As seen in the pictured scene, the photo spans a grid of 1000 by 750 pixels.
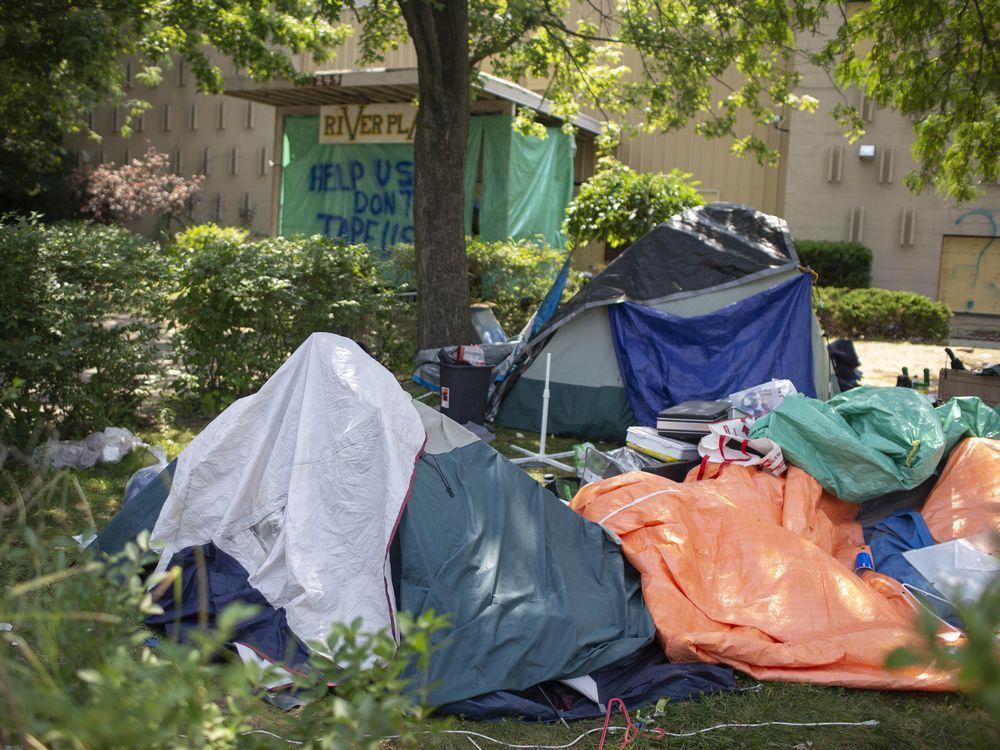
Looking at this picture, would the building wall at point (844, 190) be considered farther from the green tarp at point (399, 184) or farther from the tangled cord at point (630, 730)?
the tangled cord at point (630, 730)

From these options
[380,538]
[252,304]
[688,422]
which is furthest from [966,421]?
[252,304]

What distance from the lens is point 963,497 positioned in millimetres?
4918

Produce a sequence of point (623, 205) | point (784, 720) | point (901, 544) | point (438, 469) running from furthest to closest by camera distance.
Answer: point (623, 205) < point (901, 544) < point (438, 469) < point (784, 720)

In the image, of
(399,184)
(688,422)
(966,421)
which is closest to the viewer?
(966,421)

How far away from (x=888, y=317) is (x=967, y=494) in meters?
10.2

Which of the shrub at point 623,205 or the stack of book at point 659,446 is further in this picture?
the shrub at point 623,205

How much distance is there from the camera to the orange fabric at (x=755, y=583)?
375 cm

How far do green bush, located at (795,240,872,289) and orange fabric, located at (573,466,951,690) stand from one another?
40.6 feet

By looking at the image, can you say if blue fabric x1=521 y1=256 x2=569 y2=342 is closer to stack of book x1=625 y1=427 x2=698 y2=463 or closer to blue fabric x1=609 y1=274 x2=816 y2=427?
blue fabric x1=609 y1=274 x2=816 y2=427

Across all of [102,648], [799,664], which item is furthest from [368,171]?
[102,648]

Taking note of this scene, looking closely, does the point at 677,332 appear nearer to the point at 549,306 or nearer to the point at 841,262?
the point at 549,306

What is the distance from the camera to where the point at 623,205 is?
462 inches

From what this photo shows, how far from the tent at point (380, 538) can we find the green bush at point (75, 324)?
7.26ft

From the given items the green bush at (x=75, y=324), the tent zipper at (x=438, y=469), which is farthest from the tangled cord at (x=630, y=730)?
the green bush at (x=75, y=324)
